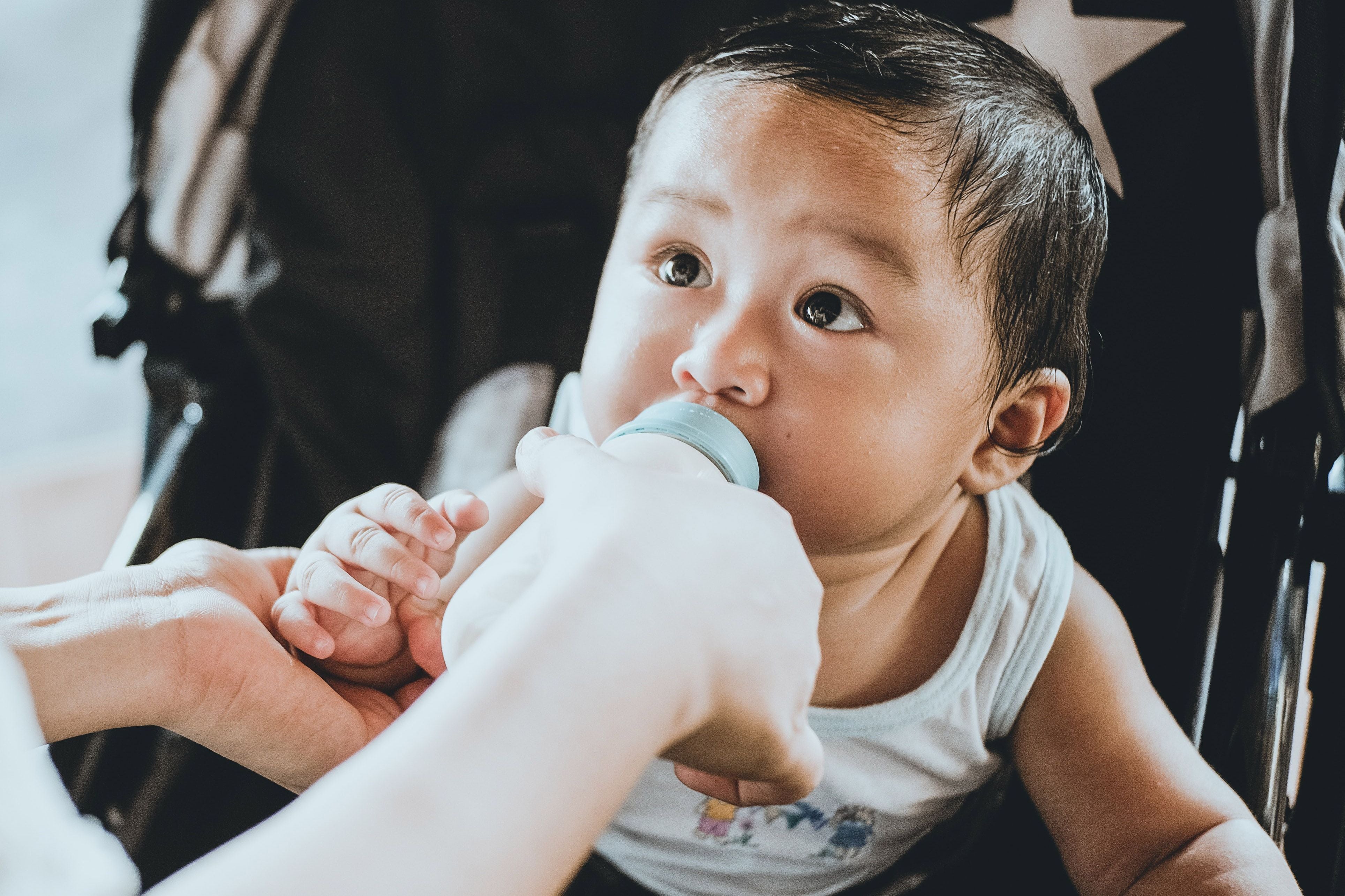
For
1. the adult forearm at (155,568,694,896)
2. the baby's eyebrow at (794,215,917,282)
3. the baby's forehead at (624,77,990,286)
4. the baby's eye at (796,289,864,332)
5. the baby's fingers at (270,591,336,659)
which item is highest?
the baby's forehead at (624,77,990,286)

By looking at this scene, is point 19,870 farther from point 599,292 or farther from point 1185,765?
point 1185,765

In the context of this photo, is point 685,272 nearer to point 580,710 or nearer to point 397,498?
point 397,498

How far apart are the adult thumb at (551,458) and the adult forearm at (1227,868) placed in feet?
1.50

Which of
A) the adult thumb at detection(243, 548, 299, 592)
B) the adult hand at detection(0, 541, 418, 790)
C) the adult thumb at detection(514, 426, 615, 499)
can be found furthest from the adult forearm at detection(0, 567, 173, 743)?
the adult thumb at detection(514, 426, 615, 499)

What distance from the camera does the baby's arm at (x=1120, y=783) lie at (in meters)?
0.61

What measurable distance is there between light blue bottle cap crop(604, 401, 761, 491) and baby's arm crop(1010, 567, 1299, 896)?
0.33m

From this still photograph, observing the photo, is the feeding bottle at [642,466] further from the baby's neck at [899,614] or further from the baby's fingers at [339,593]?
the baby's neck at [899,614]

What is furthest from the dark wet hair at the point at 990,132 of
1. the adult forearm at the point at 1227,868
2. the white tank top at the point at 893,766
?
the adult forearm at the point at 1227,868

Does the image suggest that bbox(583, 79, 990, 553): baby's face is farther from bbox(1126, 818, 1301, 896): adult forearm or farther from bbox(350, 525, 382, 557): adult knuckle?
bbox(1126, 818, 1301, 896): adult forearm

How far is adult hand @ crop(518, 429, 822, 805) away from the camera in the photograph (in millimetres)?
339

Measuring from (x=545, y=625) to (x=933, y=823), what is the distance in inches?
22.9

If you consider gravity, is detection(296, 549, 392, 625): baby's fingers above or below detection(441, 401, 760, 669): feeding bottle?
below

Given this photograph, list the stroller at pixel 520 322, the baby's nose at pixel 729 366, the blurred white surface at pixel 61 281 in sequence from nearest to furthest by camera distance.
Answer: the baby's nose at pixel 729 366, the stroller at pixel 520 322, the blurred white surface at pixel 61 281

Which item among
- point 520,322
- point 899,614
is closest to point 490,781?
point 899,614
